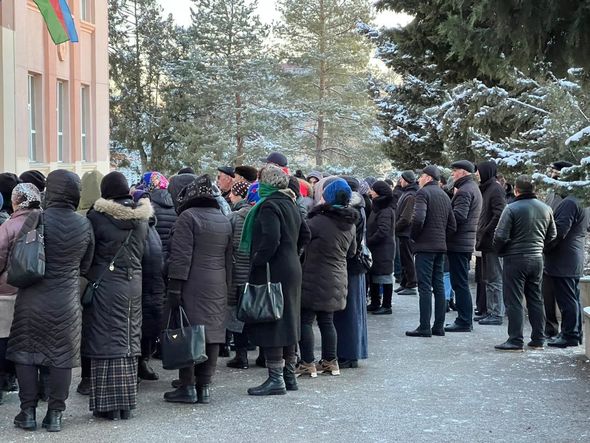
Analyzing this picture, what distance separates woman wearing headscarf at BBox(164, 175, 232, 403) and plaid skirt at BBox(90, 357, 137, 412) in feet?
2.19

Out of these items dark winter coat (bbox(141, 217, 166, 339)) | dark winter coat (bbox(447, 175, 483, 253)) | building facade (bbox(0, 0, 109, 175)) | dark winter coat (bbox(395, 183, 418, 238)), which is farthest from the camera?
building facade (bbox(0, 0, 109, 175))

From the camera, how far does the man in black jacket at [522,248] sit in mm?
9984

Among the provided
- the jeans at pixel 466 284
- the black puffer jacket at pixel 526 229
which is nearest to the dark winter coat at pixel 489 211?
the jeans at pixel 466 284

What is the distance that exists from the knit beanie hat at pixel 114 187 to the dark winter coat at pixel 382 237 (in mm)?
6443

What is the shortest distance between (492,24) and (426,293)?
4839 millimetres

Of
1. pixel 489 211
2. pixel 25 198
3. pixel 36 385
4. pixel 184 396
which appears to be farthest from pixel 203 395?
pixel 489 211

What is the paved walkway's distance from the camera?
6707 millimetres

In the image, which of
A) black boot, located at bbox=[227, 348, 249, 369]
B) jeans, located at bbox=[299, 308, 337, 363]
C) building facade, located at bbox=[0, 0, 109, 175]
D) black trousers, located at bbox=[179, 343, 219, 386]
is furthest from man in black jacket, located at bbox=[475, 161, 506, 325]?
building facade, located at bbox=[0, 0, 109, 175]

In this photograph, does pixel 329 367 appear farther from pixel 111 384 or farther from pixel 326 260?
pixel 111 384

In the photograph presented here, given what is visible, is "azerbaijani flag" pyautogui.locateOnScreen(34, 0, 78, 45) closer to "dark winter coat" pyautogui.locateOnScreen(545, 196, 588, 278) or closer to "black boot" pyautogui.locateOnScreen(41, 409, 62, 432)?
"dark winter coat" pyautogui.locateOnScreen(545, 196, 588, 278)

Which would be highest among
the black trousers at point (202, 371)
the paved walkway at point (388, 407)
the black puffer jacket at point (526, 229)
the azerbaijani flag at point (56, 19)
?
the azerbaijani flag at point (56, 19)

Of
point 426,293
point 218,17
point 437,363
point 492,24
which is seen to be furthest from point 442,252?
point 218,17

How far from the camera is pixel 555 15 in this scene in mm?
6020

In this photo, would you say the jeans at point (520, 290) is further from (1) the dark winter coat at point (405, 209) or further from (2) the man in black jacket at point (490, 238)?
(1) the dark winter coat at point (405, 209)
